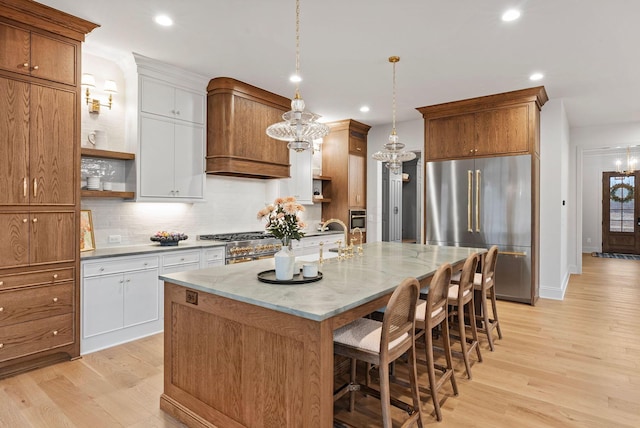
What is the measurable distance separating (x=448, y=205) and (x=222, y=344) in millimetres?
4283

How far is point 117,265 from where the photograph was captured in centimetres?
344

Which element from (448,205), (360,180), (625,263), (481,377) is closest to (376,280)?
(481,377)

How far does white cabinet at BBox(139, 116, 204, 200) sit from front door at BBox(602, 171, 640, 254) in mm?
11135

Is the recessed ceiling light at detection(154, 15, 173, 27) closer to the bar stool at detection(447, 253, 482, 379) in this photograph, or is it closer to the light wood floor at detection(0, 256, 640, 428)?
the light wood floor at detection(0, 256, 640, 428)

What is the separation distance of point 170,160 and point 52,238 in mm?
1477

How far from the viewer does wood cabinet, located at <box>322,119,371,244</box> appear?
6488 millimetres

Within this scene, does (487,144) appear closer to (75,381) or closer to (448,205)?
(448,205)

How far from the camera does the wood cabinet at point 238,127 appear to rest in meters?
4.46

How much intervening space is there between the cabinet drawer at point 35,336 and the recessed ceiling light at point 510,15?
4.33 metres

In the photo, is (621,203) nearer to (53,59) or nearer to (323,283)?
(323,283)

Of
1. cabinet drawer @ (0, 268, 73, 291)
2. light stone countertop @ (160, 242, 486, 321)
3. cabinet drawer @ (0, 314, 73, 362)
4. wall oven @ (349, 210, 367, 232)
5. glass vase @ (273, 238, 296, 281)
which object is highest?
wall oven @ (349, 210, 367, 232)

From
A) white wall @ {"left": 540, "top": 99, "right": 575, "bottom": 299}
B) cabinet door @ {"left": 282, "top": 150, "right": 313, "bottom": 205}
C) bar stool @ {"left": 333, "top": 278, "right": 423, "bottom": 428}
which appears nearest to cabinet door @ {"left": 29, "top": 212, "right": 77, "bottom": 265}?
bar stool @ {"left": 333, "top": 278, "right": 423, "bottom": 428}

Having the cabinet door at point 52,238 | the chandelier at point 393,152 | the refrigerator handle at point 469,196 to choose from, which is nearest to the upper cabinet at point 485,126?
the refrigerator handle at point 469,196

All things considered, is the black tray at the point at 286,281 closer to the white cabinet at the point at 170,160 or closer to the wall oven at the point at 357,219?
the white cabinet at the point at 170,160
